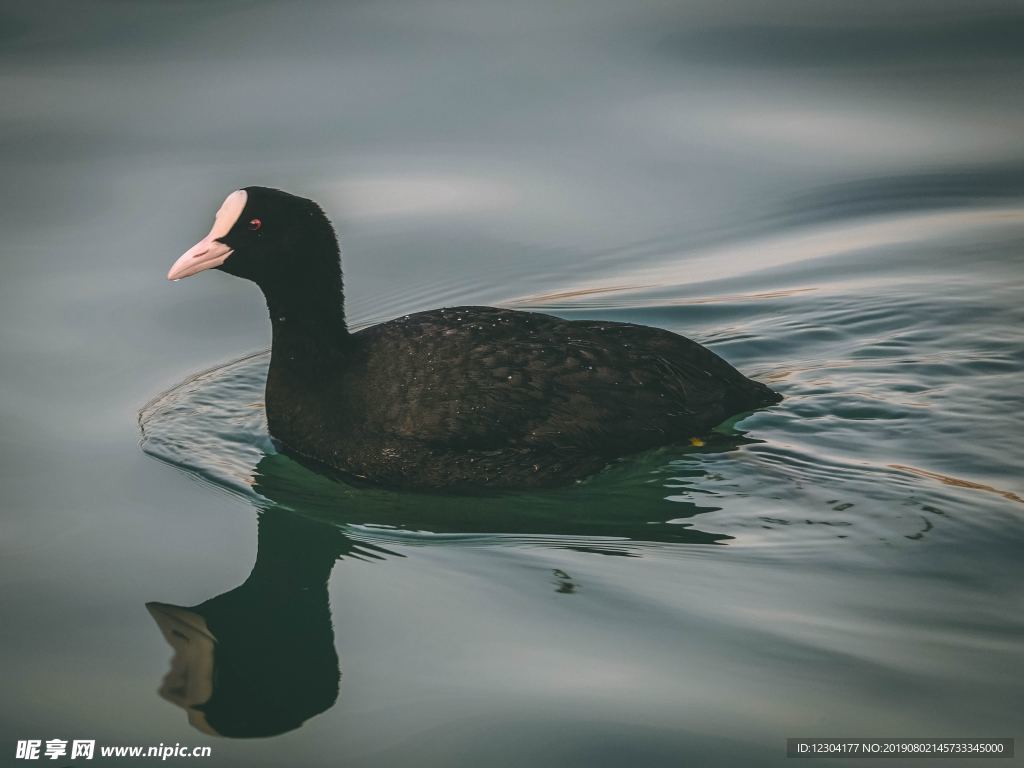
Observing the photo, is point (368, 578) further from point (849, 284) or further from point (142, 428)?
point (849, 284)

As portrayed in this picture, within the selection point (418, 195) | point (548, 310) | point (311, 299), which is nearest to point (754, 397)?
point (548, 310)

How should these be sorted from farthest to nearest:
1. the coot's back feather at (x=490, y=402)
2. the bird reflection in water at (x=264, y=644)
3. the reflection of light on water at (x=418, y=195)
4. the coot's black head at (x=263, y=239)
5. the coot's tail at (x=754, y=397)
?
the reflection of light on water at (x=418, y=195), the coot's tail at (x=754, y=397), the coot's black head at (x=263, y=239), the coot's back feather at (x=490, y=402), the bird reflection in water at (x=264, y=644)

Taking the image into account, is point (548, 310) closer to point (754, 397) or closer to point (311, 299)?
point (754, 397)

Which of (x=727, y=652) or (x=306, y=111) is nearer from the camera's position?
(x=727, y=652)

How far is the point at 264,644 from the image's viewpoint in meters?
4.71

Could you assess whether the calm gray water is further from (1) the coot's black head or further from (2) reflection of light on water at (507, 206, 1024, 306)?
(1) the coot's black head

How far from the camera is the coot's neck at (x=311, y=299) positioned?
6.01 m

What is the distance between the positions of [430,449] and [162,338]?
7.23 feet

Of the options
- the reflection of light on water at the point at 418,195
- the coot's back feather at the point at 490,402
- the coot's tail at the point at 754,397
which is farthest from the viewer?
the reflection of light on water at the point at 418,195

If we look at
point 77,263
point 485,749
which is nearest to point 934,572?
point 485,749

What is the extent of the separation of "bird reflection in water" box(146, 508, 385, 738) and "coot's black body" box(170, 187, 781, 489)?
58 cm

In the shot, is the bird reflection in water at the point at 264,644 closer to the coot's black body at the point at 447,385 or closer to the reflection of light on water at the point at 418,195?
the coot's black body at the point at 447,385

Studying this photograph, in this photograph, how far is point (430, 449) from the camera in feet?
19.1

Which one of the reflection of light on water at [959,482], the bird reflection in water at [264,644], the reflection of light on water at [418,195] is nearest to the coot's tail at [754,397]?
the reflection of light on water at [959,482]
